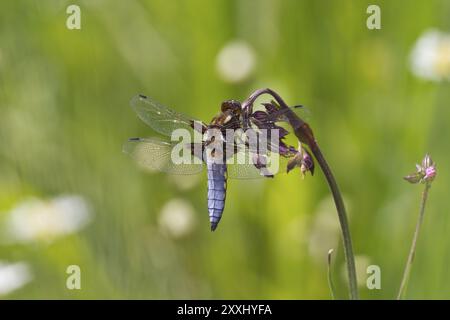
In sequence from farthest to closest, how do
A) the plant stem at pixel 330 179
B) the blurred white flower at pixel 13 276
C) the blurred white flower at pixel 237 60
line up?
the blurred white flower at pixel 237 60 < the blurred white flower at pixel 13 276 < the plant stem at pixel 330 179

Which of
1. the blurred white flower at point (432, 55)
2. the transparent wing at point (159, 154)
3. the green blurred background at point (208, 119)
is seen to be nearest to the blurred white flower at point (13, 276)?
the green blurred background at point (208, 119)

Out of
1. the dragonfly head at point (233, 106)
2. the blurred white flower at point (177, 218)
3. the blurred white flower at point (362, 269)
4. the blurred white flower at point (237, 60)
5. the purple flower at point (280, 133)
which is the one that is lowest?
the blurred white flower at point (362, 269)

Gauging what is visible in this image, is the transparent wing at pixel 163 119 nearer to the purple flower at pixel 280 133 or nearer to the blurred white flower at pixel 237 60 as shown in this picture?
the purple flower at pixel 280 133

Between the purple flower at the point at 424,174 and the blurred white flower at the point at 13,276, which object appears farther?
the blurred white flower at the point at 13,276

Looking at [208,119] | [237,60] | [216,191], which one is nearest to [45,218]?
[208,119]

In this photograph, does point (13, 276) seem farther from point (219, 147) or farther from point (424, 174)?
→ point (424, 174)

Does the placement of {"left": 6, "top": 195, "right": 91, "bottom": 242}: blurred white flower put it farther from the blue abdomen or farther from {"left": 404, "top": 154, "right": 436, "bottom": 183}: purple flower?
{"left": 404, "top": 154, "right": 436, "bottom": 183}: purple flower
